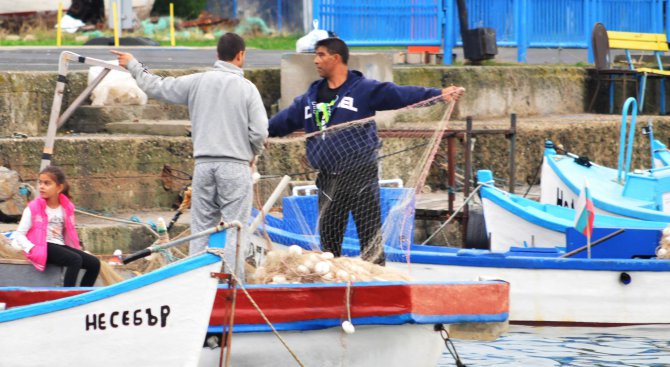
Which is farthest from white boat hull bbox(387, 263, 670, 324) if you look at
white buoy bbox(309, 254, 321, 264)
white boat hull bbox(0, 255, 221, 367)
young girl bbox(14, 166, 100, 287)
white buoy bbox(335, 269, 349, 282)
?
white boat hull bbox(0, 255, 221, 367)

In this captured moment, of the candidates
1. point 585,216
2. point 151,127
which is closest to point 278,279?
point 585,216

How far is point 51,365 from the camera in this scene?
7.54 m

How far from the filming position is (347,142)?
877 centimetres

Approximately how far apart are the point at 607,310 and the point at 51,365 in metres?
5.00

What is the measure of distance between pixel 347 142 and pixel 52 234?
193cm

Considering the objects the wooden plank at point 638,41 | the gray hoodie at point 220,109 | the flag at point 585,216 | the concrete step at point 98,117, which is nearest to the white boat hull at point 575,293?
the flag at point 585,216

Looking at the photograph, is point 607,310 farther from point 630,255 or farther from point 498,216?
point 498,216

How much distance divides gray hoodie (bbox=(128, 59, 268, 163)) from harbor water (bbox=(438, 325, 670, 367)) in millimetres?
2530

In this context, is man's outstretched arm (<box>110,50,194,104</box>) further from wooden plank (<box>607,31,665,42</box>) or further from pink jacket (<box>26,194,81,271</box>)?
wooden plank (<box>607,31,665,42</box>)

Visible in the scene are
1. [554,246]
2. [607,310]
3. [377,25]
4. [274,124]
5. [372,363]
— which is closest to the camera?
[372,363]

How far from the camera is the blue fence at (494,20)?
61.2 feet

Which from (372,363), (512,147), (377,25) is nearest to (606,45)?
(377,25)

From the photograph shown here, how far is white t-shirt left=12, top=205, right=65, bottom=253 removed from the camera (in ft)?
26.8

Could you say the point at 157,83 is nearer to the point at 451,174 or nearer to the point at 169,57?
the point at 451,174
